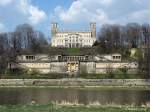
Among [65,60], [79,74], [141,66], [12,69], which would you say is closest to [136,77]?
[141,66]

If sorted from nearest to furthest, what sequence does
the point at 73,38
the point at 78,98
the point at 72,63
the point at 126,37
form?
the point at 78,98
the point at 72,63
the point at 126,37
the point at 73,38

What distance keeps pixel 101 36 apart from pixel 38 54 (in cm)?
2697

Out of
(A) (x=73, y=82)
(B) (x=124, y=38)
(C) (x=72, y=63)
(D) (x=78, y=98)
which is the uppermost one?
(B) (x=124, y=38)

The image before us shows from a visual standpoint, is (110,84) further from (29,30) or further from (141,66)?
(29,30)

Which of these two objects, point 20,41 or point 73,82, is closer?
point 73,82

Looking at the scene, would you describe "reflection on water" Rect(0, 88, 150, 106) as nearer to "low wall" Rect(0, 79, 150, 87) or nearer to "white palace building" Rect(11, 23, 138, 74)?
"low wall" Rect(0, 79, 150, 87)

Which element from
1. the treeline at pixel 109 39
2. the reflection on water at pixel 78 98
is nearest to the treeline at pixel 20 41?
the treeline at pixel 109 39

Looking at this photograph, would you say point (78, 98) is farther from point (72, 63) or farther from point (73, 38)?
point (73, 38)

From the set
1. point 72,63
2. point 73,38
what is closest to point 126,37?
point 72,63

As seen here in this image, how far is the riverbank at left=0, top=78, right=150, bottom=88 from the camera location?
89.1 meters

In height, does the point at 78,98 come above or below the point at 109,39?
below

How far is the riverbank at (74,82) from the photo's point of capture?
89.1m

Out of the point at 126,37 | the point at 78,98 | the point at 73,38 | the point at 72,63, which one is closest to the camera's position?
the point at 78,98

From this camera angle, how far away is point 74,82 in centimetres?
9200
